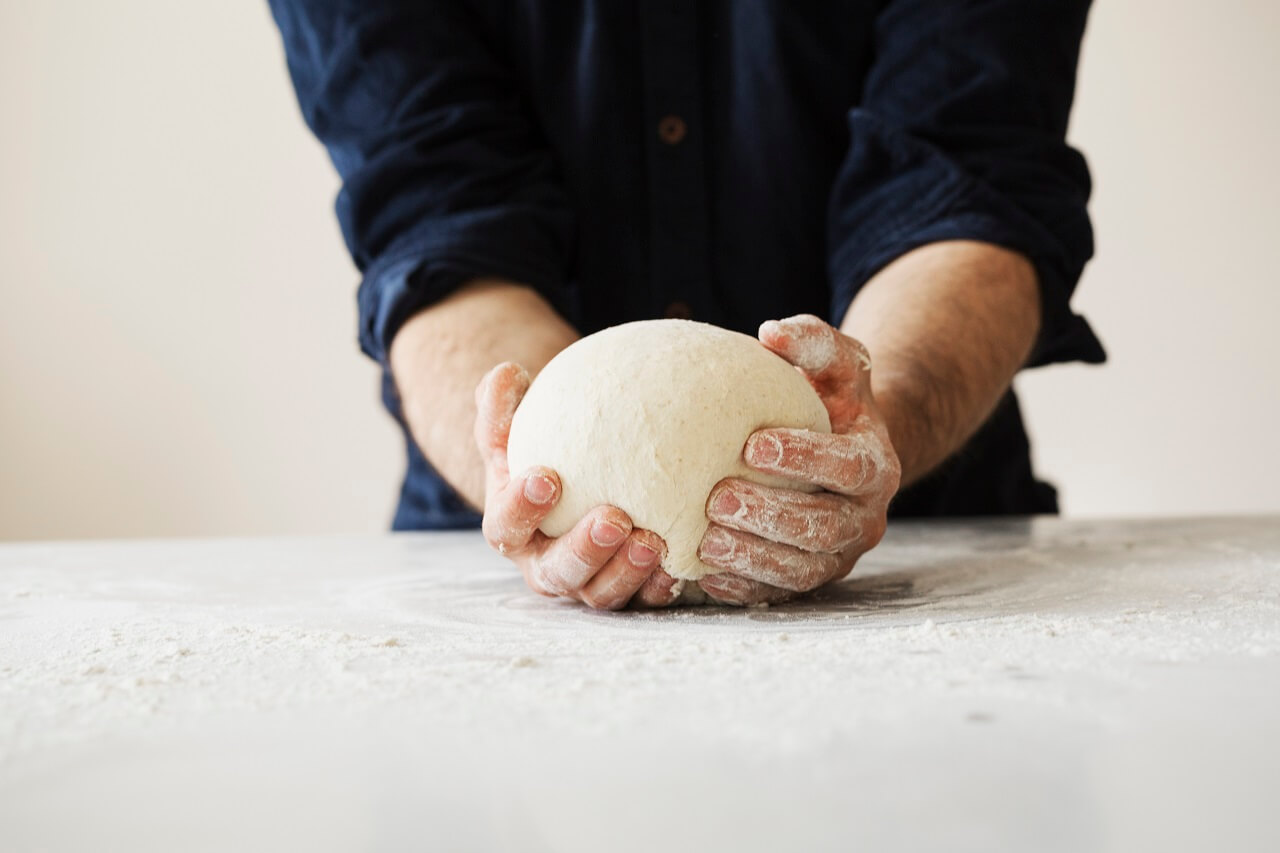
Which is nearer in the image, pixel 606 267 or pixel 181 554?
pixel 181 554

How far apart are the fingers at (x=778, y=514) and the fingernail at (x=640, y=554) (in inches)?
2.4

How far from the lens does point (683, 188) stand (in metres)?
1.77

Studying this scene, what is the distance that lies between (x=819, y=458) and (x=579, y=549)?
0.71 ft

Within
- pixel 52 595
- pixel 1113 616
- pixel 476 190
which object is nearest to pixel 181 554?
pixel 52 595

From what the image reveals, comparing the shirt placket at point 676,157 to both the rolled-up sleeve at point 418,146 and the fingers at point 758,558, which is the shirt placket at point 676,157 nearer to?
the rolled-up sleeve at point 418,146

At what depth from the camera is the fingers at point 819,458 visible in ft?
3.07

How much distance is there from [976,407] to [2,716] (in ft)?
3.88

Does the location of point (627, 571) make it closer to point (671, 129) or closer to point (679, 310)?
point (679, 310)

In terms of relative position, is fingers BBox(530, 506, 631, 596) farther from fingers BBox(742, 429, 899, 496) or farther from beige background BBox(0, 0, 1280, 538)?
beige background BBox(0, 0, 1280, 538)

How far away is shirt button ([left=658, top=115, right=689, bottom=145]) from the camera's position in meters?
1.77

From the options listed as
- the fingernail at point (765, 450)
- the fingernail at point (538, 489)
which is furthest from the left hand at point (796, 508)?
the fingernail at point (538, 489)

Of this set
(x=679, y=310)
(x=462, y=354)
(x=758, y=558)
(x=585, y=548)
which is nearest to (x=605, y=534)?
(x=585, y=548)

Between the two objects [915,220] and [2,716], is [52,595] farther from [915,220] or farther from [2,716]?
[915,220]

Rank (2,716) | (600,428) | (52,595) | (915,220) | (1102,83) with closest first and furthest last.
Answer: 1. (2,716)
2. (600,428)
3. (52,595)
4. (915,220)
5. (1102,83)
